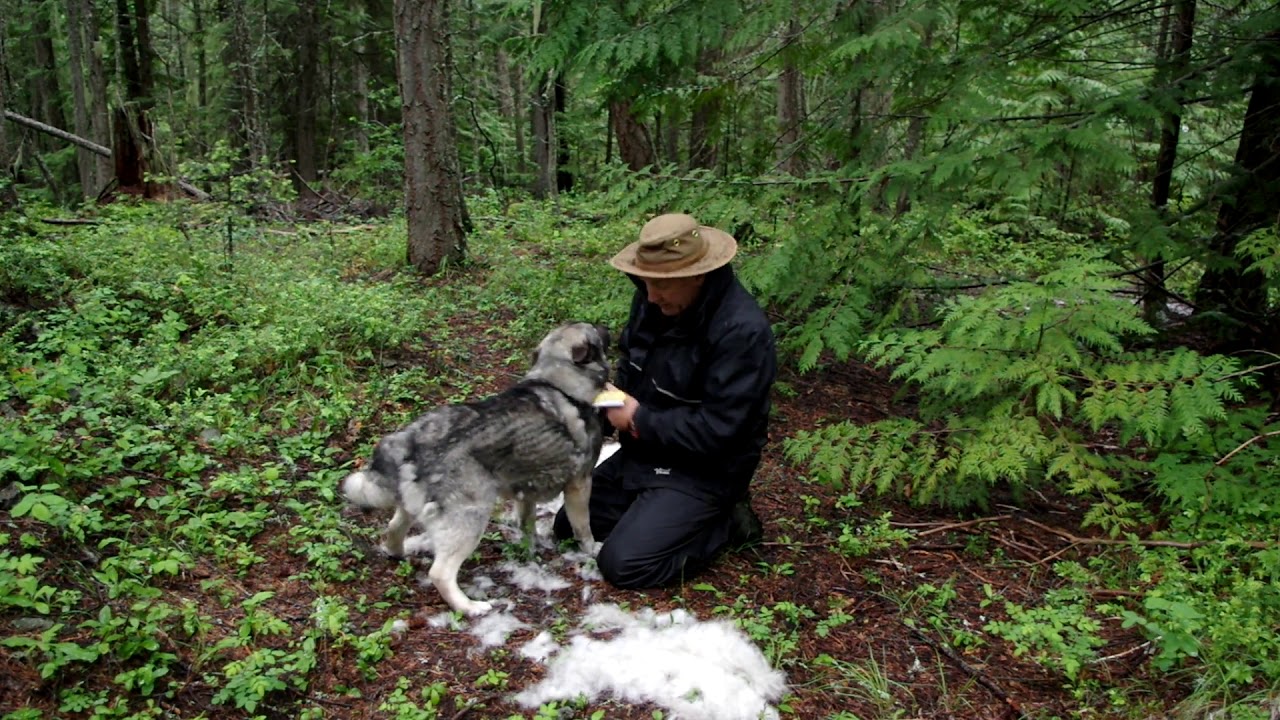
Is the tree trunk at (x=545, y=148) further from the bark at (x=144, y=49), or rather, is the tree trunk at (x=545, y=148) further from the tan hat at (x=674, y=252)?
the tan hat at (x=674, y=252)

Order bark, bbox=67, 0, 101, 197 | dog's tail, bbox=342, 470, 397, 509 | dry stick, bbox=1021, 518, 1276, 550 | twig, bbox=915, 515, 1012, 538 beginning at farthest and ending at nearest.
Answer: bark, bbox=67, 0, 101, 197 → twig, bbox=915, 515, 1012, 538 → dry stick, bbox=1021, 518, 1276, 550 → dog's tail, bbox=342, 470, 397, 509

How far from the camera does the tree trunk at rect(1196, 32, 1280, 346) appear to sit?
17.4ft

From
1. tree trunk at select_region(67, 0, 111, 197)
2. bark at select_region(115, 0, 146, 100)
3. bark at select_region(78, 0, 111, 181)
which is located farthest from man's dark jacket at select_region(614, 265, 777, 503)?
bark at select_region(115, 0, 146, 100)

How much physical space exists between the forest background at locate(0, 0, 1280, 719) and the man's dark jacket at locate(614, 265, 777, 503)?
735mm

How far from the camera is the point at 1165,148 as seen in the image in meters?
6.88

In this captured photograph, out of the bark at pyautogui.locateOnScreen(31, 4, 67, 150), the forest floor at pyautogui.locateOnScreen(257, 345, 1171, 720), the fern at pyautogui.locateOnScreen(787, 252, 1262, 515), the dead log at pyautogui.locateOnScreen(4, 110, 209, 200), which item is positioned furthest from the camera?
the bark at pyautogui.locateOnScreen(31, 4, 67, 150)

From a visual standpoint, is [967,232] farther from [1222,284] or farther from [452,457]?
[452,457]

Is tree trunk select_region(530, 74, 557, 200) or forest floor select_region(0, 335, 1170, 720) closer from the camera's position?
forest floor select_region(0, 335, 1170, 720)

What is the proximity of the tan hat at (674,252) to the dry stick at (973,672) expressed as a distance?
2214mm

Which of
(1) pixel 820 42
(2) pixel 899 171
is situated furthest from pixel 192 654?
(1) pixel 820 42

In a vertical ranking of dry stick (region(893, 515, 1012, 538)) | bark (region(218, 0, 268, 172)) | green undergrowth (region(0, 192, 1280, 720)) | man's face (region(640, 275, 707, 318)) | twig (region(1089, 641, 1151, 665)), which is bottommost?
dry stick (region(893, 515, 1012, 538))

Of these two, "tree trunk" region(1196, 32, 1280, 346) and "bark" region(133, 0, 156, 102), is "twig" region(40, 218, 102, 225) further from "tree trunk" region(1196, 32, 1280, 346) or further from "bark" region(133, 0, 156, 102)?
"tree trunk" region(1196, 32, 1280, 346)

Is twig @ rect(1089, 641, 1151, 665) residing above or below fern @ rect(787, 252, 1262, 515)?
below

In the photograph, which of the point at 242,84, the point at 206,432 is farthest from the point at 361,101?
the point at 206,432
